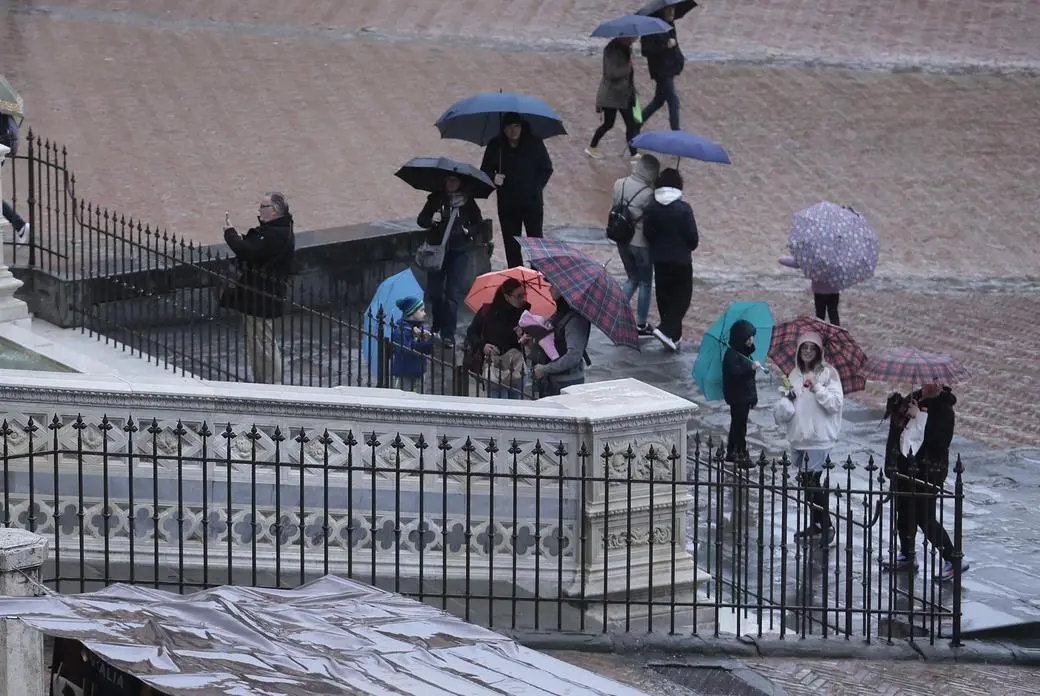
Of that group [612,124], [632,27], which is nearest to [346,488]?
[632,27]

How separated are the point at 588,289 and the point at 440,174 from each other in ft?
10.0

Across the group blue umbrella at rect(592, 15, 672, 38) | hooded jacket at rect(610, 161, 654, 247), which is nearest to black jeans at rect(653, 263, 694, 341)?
hooded jacket at rect(610, 161, 654, 247)

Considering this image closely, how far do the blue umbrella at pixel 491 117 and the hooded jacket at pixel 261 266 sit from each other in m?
3.79

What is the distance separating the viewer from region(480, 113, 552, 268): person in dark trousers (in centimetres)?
1680

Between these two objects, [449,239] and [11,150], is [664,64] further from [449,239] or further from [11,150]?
[11,150]

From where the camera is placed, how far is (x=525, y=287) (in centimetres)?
1341

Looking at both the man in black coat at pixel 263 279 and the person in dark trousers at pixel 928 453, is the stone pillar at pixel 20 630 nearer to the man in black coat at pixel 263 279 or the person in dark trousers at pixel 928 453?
the person in dark trousers at pixel 928 453

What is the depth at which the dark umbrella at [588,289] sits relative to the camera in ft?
41.1

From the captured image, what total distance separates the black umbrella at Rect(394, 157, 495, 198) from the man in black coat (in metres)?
1.68

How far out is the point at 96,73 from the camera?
2464cm

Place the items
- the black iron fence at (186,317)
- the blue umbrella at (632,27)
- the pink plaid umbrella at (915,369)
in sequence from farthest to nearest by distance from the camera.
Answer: the blue umbrella at (632,27), the black iron fence at (186,317), the pink plaid umbrella at (915,369)

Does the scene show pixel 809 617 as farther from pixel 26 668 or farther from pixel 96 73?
pixel 96 73

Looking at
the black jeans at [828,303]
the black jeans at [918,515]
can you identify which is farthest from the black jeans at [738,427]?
the black jeans at [828,303]

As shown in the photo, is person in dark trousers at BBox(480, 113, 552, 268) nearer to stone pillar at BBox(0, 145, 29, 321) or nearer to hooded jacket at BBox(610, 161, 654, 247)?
hooded jacket at BBox(610, 161, 654, 247)
